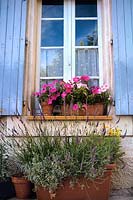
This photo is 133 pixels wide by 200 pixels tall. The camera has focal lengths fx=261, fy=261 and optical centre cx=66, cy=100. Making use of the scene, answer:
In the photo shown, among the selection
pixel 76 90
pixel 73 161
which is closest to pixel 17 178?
pixel 73 161

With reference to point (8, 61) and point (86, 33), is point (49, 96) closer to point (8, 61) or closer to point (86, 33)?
point (8, 61)

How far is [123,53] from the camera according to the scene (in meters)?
3.18

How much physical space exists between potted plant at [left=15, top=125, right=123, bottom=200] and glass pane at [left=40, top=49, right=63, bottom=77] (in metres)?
1.14

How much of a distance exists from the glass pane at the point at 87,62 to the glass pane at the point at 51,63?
238 millimetres

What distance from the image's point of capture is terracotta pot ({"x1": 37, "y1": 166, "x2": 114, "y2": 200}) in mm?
2492

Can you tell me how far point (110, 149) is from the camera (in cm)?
264

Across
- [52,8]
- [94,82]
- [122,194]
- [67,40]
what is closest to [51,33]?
[67,40]

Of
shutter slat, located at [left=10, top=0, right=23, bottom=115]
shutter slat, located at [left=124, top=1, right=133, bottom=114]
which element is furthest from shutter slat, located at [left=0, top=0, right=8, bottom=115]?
shutter slat, located at [left=124, top=1, right=133, bottom=114]

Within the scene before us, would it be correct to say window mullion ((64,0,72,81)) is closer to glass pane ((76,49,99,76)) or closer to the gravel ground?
glass pane ((76,49,99,76))

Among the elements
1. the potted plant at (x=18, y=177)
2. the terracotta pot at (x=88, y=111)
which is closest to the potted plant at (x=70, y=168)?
the potted plant at (x=18, y=177)

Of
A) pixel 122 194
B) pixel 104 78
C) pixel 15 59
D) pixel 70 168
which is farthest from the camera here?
pixel 104 78

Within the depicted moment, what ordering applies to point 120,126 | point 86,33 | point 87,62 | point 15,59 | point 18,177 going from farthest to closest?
point 86,33 → point 87,62 → point 15,59 → point 120,126 → point 18,177

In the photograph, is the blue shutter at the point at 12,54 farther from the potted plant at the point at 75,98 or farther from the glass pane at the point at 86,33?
the glass pane at the point at 86,33

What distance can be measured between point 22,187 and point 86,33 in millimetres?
2203
